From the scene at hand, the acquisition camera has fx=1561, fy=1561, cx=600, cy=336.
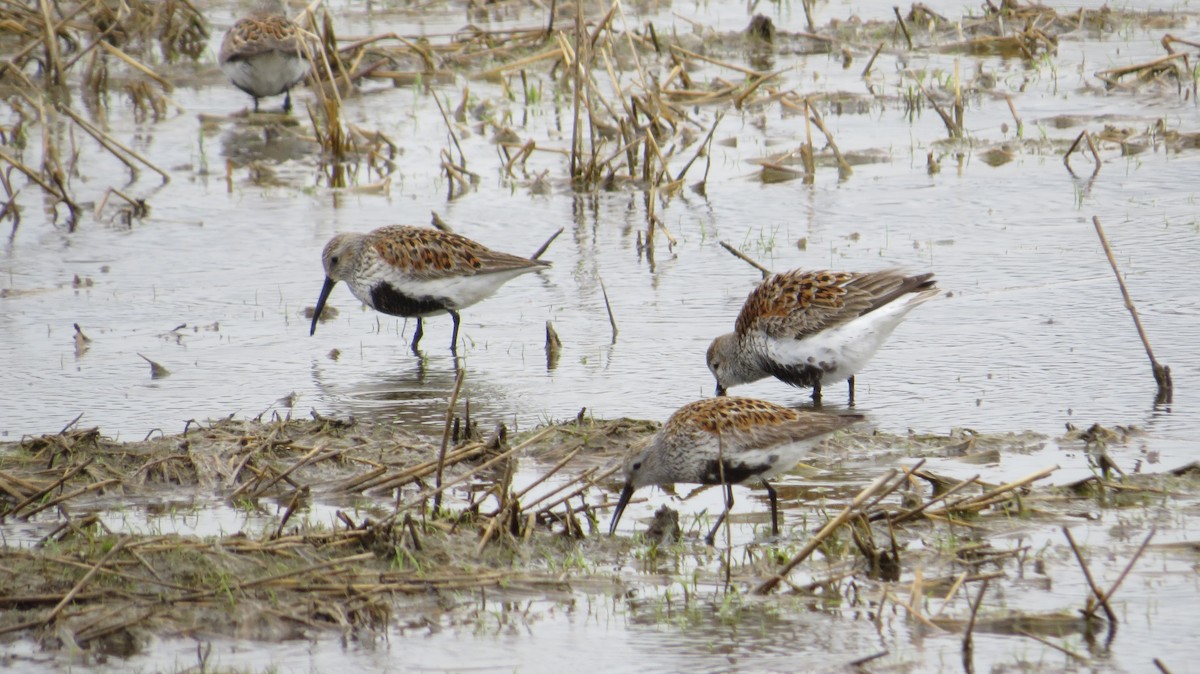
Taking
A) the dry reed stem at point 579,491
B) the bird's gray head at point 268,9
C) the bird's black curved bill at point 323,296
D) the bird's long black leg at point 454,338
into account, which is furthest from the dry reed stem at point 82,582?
the bird's gray head at point 268,9

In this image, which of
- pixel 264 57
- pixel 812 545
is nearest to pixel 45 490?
pixel 812 545

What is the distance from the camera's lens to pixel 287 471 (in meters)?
7.14

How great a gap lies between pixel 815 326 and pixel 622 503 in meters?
2.63

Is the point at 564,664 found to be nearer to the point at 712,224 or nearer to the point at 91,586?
the point at 91,586

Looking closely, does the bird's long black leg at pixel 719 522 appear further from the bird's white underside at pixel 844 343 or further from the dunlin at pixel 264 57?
the dunlin at pixel 264 57

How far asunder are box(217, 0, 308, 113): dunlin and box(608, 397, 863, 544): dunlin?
34.6 feet

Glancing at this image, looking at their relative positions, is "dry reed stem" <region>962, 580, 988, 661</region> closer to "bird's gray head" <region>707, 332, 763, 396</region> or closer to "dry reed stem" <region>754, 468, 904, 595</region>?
"dry reed stem" <region>754, 468, 904, 595</region>

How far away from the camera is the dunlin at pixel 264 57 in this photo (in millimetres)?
16578

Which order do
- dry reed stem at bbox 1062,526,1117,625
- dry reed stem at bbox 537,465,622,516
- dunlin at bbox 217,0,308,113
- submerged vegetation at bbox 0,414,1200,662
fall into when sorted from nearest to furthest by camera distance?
dry reed stem at bbox 1062,526,1117,625, submerged vegetation at bbox 0,414,1200,662, dry reed stem at bbox 537,465,622,516, dunlin at bbox 217,0,308,113

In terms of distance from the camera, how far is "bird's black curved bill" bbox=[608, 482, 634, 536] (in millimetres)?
6770

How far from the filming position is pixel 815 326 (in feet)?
29.9

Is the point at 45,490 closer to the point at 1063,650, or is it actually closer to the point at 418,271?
the point at 418,271

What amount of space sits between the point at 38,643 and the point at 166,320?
5662 mm

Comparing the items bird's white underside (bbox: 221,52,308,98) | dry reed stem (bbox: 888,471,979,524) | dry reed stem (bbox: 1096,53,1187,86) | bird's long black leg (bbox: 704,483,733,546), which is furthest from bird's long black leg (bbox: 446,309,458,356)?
dry reed stem (bbox: 1096,53,1187,86)
